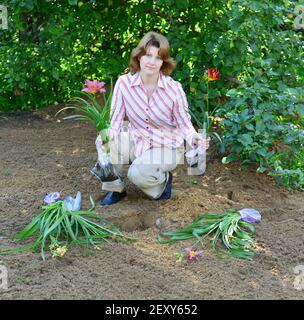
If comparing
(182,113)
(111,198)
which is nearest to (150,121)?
(182,113)

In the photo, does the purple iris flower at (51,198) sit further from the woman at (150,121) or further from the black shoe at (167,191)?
the black shoe at (167,191)

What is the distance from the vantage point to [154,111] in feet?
12.5

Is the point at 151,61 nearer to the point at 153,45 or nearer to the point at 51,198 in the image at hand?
the point at 153,45

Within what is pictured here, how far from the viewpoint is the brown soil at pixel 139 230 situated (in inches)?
119

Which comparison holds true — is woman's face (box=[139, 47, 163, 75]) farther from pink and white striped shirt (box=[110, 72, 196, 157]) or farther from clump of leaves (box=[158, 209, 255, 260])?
clump of leaves (box=[158, 209, 255, 260])

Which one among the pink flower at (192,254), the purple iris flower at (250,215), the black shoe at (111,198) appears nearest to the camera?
the pink flower at (192,254)

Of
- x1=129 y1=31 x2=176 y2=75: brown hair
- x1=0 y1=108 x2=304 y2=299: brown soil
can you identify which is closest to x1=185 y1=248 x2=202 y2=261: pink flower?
x1=0 y1=108 x2=304 y2=299: brown soil

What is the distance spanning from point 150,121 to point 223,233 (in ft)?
2.66

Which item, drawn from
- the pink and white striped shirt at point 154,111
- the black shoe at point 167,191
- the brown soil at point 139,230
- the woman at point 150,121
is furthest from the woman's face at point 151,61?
the brown soil at point 139,230

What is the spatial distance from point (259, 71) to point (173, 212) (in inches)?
47.7

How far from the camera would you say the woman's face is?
146 inches

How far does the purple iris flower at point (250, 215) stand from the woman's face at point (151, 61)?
910 mm

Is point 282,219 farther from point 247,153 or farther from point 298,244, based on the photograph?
point 247,153

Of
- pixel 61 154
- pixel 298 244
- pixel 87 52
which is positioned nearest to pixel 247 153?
pixel 298 244
